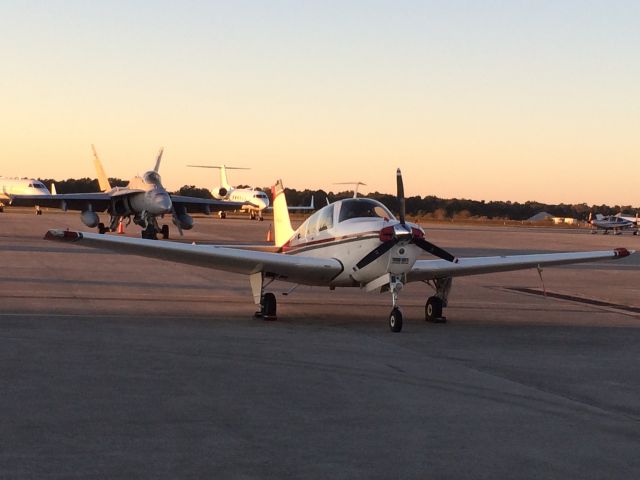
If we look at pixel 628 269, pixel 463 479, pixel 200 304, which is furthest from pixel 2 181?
pixel 463 479

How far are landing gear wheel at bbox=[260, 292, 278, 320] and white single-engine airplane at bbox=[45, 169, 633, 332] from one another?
0.06 ft

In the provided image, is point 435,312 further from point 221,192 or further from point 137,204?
point 221,192

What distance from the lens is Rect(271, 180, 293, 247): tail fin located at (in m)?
20.2

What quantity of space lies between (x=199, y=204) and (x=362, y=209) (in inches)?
1569

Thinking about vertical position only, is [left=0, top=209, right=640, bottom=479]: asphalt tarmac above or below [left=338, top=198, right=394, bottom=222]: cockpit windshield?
below

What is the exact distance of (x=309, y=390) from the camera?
9.56 m

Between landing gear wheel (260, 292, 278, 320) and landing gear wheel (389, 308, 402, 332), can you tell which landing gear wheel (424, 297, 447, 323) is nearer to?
landing gear wheel (389, 308, 402, 332)

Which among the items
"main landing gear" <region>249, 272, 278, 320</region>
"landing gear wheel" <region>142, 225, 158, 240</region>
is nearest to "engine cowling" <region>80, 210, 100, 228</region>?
"landing gear wheel" <region>142, 225, 158, 240</region>

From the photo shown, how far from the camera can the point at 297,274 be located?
16406mm

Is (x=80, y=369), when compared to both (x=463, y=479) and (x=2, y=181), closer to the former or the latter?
(x=463, y=479)

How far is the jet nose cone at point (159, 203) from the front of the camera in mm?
46969

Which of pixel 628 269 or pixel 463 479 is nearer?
pixel 463 479

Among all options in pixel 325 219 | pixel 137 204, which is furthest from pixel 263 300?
pixel 137 204

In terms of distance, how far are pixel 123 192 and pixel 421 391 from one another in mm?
40851
